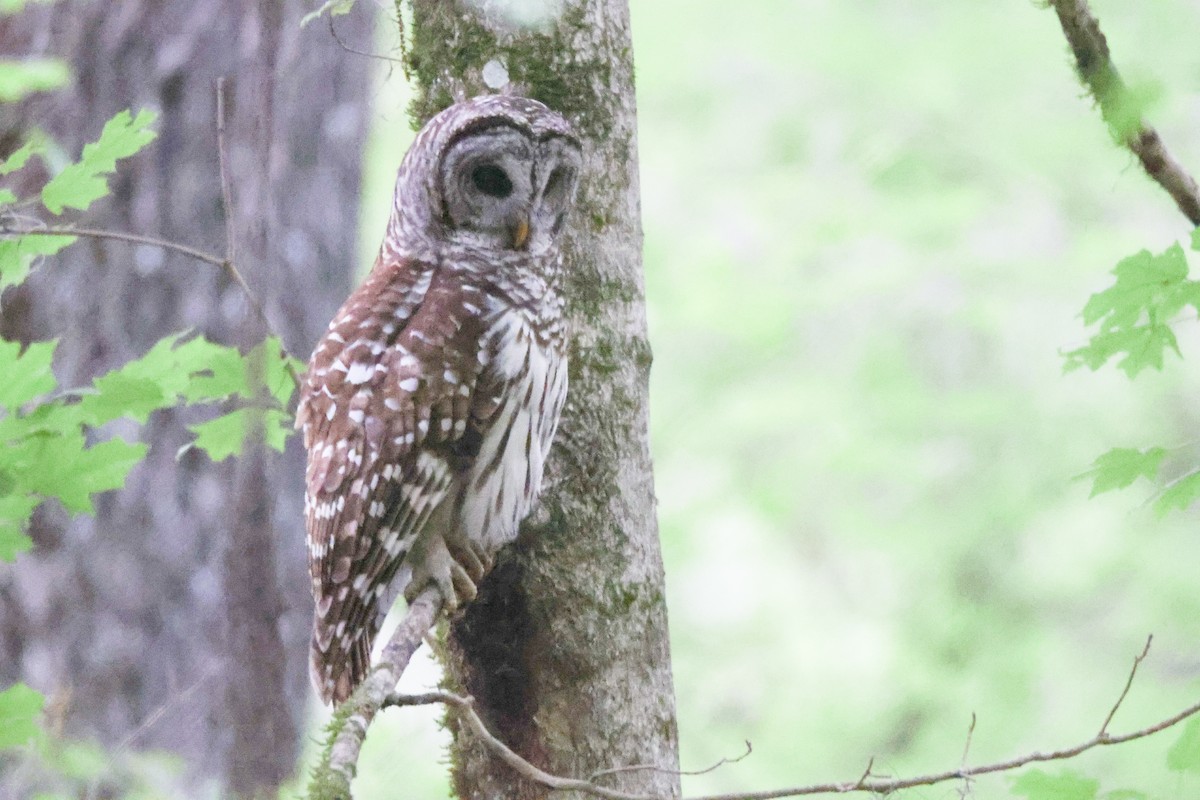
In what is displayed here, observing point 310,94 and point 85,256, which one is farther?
point 310,94

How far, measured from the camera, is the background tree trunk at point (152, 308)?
13.0 feet

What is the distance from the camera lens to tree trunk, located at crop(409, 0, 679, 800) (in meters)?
2.61

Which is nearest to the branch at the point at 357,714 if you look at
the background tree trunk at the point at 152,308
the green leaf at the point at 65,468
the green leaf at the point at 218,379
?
the green leaf at the point at 65,468

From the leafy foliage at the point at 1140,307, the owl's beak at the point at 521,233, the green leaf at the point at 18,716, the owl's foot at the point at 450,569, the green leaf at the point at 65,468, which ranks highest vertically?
the owl's beak at the point at 521,233

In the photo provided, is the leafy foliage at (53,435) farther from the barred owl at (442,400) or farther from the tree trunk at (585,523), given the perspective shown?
the tree trunk at (585,523)

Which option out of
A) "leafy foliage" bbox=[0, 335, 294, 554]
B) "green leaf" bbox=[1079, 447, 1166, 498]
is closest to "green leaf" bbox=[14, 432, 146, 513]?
"leafy foliage" bbox=[0, 335, 294, 554]

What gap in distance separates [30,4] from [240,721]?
4047mm

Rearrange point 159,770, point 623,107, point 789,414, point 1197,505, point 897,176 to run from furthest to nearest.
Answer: point 789,414 < point 1197,505 < point 897,176 < point 623,107 < point 159,770

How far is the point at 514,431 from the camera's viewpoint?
276cm

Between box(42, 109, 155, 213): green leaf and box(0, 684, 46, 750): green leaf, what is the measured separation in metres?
0.94

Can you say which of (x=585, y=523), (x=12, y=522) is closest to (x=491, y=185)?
(x=585, y=523)

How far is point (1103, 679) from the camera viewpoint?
7.83 metres

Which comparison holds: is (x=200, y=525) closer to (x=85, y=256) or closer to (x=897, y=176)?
(x=85, y=256)

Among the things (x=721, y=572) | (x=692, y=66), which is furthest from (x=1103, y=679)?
(x=692, y=66)
